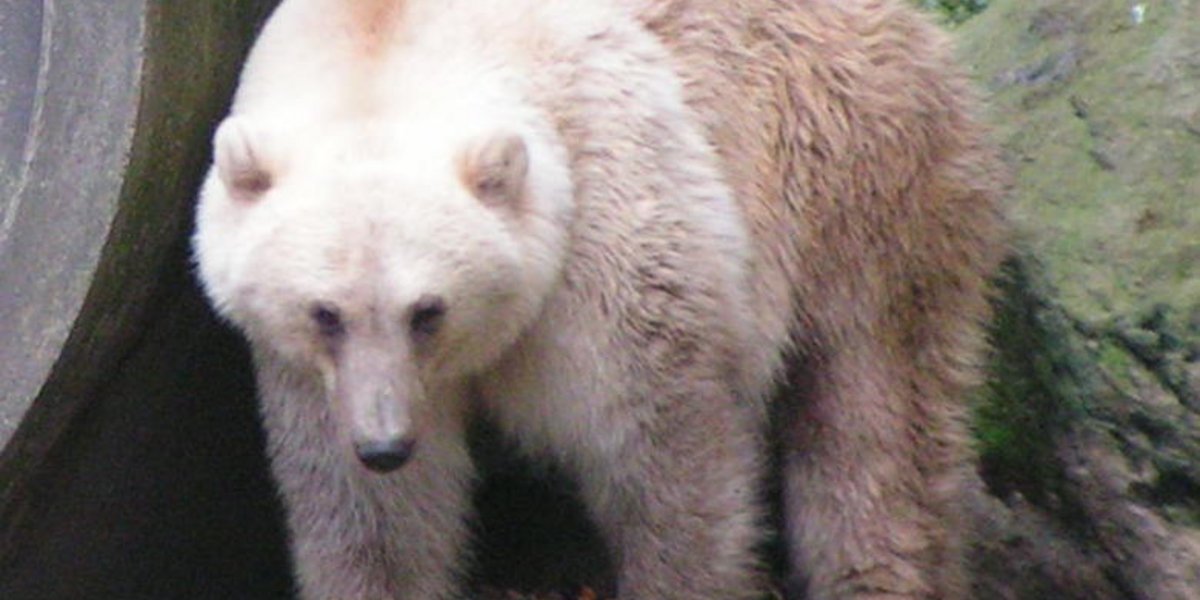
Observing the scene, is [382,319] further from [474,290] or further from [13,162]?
[13,162]

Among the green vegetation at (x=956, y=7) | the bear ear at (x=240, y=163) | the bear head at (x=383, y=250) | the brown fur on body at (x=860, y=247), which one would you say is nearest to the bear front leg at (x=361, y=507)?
the bear head at (x=383, y=250)

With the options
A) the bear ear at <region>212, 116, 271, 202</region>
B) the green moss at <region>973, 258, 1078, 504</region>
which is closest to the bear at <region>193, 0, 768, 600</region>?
the bear ear at <region>212, 116, 271, 202</region>

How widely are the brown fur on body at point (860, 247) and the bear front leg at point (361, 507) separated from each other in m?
0.96

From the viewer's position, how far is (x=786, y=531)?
21.5ft

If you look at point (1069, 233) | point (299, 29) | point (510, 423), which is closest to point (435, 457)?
point (510, 423)

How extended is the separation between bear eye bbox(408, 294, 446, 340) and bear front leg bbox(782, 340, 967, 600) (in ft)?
4.89

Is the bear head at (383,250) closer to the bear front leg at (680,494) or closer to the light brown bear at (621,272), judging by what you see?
the light brown bear at (621,272)

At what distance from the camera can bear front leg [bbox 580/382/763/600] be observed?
18.5ft

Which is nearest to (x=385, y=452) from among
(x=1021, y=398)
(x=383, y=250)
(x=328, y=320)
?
(x=328, y=320)

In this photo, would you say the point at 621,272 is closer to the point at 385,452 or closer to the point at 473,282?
the point at 473,282

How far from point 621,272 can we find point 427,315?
1.92 ft

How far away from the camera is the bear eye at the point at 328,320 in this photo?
16.6 ft

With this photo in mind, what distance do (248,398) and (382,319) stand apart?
1.89 m

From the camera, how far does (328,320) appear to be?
5078 millimetres
